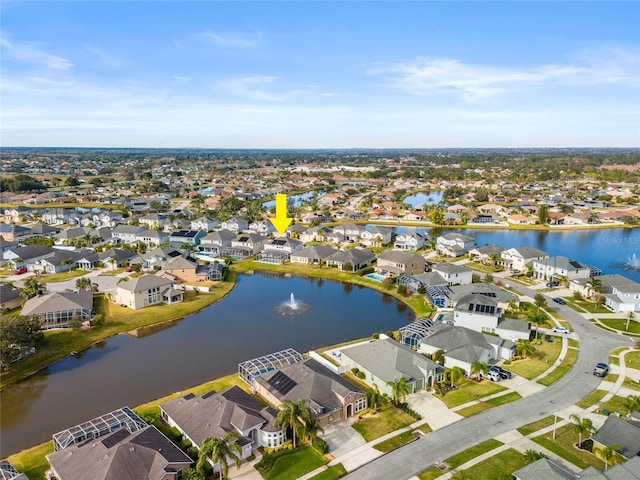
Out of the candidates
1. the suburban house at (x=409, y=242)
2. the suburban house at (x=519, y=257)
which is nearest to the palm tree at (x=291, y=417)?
the suburban house at (x=519, y=257)

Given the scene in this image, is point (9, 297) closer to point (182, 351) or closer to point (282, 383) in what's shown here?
point (182, 351)

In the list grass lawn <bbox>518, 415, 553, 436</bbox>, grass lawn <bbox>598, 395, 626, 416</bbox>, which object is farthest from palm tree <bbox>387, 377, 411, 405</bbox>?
grass lawn <bbox>598, 395, 626, 416</bbox>

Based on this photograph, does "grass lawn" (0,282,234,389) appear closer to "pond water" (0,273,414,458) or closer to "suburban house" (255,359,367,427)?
"pond water" (0,273,414,458)

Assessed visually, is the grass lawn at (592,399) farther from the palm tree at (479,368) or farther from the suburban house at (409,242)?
the suburban house at (409,242)

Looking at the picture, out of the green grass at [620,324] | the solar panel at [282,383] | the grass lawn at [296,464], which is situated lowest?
the grass lawn at [296,464]

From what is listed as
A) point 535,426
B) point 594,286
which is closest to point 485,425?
point 535,426

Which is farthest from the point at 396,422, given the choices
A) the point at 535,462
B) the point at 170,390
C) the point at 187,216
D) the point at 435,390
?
the point at 187,216
